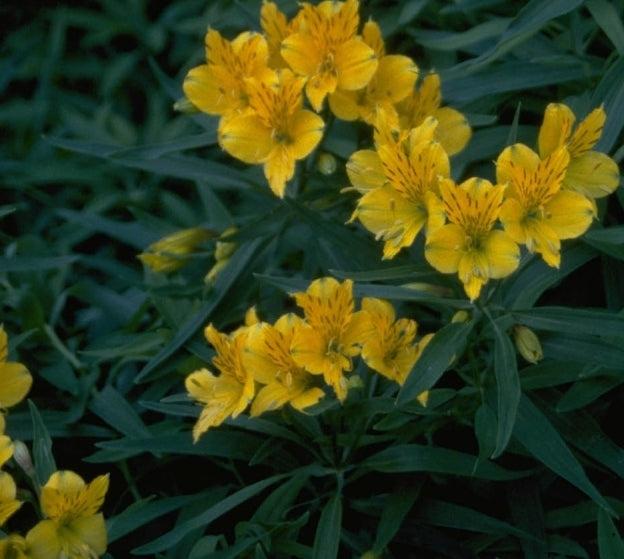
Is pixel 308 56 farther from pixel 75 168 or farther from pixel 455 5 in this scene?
pixel 75 168

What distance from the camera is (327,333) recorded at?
5.12ft

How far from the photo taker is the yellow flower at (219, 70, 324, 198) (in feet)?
5.69

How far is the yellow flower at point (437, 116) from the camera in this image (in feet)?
5.91

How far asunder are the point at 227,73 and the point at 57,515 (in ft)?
2.42

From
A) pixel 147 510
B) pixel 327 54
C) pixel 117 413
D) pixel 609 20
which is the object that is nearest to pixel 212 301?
pixel 117 413

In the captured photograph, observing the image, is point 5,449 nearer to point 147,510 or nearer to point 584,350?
point 147,510

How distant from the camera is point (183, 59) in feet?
9.31

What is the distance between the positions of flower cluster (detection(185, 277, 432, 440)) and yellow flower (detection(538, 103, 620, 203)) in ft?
1.00

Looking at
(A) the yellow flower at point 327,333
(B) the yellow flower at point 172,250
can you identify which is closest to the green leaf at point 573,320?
(A) the yellow flower at point 327,333

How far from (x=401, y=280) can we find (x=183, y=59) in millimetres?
1296

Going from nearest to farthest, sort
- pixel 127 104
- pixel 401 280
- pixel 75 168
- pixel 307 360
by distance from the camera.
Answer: pixel 307 360, pixel 401 280, pixel 75 168, pixel 127 104

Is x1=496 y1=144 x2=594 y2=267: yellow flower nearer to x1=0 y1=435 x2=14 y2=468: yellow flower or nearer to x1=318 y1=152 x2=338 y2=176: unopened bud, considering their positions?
x1=318 y1=152 x2=338 y2=176: unopened bud

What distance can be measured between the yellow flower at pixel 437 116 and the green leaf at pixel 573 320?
1.16 feet

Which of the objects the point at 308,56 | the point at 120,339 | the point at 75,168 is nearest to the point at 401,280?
the point at 308,56
